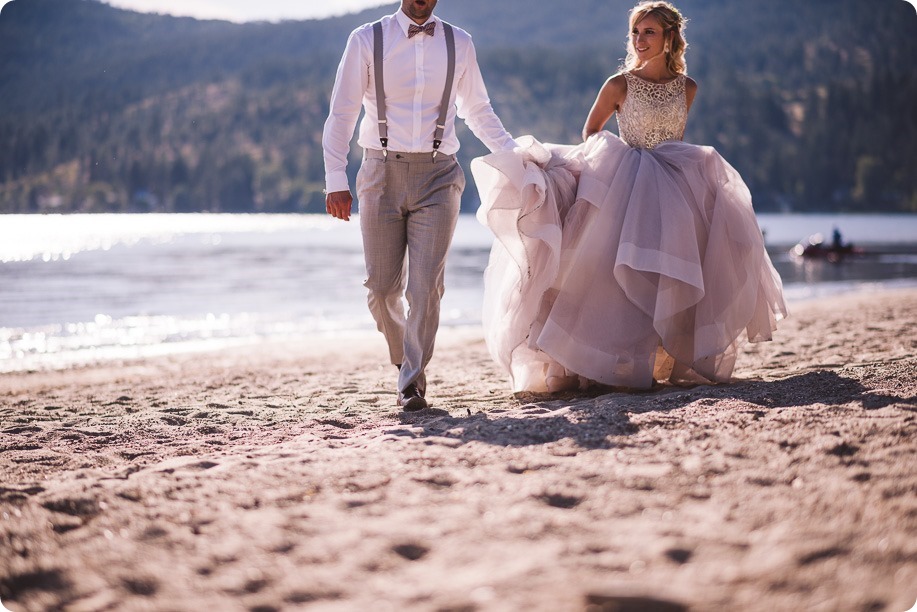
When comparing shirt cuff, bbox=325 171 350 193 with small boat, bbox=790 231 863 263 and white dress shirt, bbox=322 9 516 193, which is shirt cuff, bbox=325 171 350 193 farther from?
small boat, bbox=790 231 863 263

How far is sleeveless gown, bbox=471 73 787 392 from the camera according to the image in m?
5.20

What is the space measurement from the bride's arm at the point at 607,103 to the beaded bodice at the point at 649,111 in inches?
1.7

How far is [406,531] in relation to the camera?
2.74 m

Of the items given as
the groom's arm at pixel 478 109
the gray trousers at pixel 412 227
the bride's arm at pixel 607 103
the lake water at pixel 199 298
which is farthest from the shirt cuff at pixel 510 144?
the lake water at pixel 199 298

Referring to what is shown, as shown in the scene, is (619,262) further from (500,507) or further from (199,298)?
(199,298)

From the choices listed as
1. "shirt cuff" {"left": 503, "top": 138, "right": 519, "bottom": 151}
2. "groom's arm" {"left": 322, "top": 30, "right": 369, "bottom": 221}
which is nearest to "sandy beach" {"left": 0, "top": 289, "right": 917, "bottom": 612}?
"groom's arm" {"left": 322, "top": 30, "right": 369, "bottom": 221}

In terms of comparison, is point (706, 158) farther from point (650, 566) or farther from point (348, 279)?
point (348, 279)

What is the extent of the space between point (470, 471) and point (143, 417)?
3.40 meters

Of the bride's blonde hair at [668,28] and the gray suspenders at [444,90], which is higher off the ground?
the bride's blonde hair at [668,28]

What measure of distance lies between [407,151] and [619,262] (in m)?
1.49

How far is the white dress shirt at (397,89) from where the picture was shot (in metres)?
5.00

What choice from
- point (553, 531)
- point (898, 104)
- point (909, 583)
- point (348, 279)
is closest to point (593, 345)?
point (553, 531)

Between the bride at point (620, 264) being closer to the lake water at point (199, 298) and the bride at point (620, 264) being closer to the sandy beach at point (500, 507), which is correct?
the sandy beach at point (500, 507)

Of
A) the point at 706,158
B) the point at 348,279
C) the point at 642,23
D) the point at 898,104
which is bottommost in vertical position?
the point at 348,279
